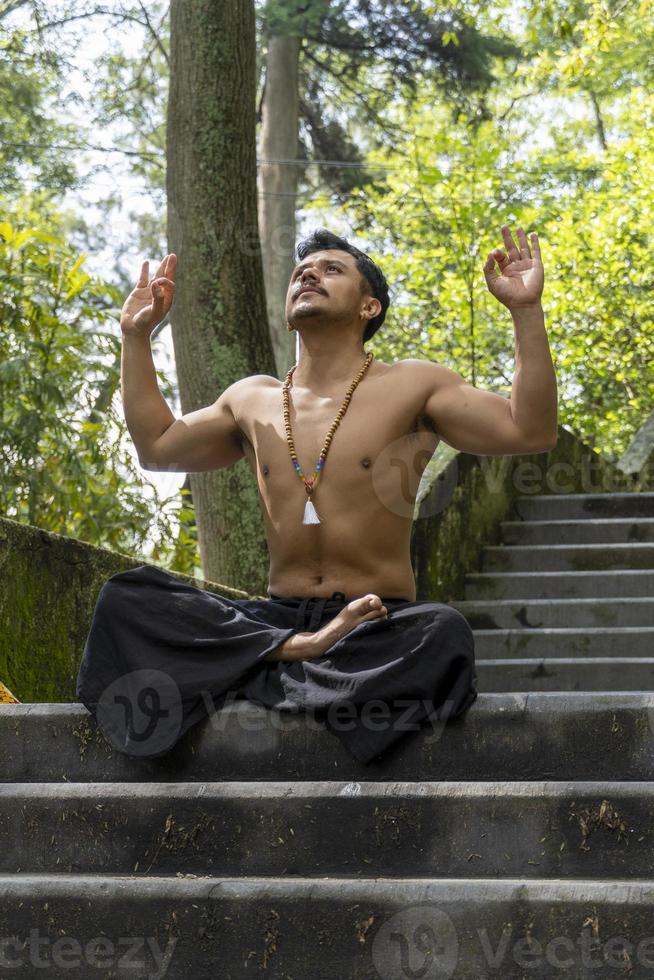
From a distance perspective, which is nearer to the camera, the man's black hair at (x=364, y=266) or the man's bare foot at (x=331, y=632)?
the man's bare foot at (x=331, y=632)

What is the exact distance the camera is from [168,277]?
393cm

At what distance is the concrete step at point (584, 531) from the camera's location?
7305 mm

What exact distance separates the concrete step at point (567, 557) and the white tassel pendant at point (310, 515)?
11.6 feet

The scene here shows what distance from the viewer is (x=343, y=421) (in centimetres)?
380

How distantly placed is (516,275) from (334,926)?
1.77 meters

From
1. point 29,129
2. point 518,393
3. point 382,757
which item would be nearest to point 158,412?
point 518,393

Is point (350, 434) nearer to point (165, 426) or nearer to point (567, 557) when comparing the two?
point (165, 426)

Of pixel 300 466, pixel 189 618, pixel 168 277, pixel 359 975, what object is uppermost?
pixel 168 277

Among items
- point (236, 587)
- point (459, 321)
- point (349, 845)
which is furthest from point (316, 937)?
point (459, 321)

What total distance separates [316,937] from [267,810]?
0.39 metres

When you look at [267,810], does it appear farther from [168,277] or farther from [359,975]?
[168,277]

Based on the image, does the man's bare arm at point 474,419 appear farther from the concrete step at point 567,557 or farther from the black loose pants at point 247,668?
the concrete step at point 567,557

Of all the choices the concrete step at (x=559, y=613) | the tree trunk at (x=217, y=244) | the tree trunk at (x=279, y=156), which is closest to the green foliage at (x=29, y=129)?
the tree trunk at (x=279, y=156)

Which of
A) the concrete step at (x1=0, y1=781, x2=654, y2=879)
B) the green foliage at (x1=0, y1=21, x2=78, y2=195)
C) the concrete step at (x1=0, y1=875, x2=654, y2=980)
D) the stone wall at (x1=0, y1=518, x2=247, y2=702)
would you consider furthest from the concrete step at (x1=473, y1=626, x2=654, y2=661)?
the green foliage at (x1=0, y1=21, x2=78, y2=195)
